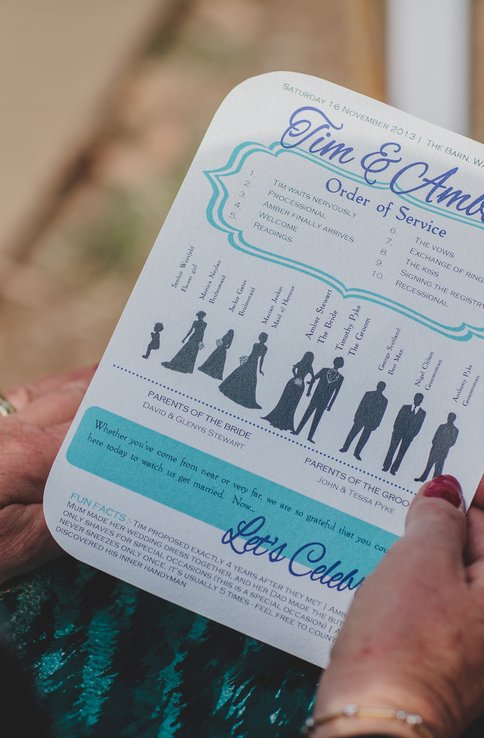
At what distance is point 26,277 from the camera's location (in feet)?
6.52

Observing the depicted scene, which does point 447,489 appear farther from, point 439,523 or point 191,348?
point 191,348

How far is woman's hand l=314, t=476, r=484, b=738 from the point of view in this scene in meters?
0.60

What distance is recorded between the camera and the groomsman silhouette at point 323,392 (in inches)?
29.3

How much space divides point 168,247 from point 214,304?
0.22 ft

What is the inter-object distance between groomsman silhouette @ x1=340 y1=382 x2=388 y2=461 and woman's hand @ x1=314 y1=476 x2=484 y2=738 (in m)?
0.10

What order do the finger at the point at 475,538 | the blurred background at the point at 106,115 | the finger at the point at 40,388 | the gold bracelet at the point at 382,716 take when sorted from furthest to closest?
the blurred background at the point at 106,115, the finger at the point at 40,388, the finger at the point at 475,538, the gold bracelet at the point at 382,716

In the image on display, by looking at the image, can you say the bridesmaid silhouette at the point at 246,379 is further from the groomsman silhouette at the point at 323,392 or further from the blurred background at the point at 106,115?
the blurred background at the point at 106,115

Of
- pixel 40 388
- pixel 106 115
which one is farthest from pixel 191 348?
pixel 106 115

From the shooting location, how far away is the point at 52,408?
90 centimetres

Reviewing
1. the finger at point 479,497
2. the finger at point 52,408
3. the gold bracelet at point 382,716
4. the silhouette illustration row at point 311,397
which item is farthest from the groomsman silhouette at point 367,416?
the finger at point 52,408

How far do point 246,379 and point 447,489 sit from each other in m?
0.19

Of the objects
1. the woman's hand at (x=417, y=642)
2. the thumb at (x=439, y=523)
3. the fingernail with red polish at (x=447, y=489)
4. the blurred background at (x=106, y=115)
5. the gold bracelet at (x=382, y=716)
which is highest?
the blurred background at (x=106, y=115)

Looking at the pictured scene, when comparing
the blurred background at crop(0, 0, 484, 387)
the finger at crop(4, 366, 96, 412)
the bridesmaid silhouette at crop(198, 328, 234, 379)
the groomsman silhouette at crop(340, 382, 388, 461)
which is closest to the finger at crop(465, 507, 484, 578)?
the groomsman silhouette at crop(340, 382, 388, 461)

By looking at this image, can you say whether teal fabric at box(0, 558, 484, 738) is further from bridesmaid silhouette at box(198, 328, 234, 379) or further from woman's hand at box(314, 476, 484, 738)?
bridesmaid silhouette at box(198, 328, 234, 379)
